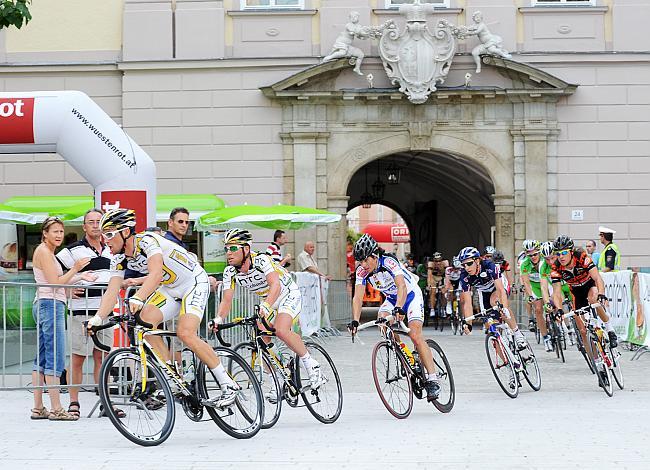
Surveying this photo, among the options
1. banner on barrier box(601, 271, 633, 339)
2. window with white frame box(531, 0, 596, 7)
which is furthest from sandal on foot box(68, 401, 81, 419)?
window with white frame box(531, 0, 596, 7)

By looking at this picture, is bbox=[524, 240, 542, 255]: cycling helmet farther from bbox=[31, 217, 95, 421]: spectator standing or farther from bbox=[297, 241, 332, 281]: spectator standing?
bbox=[31, 217, 95, 421]: spectator standing

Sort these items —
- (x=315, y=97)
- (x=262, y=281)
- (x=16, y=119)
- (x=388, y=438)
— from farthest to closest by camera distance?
(x=315, y=97), (x=16, y=119), (x=262, y=281), (x=388, y=438)

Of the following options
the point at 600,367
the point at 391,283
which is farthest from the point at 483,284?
the point at 391,283

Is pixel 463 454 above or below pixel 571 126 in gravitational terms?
below

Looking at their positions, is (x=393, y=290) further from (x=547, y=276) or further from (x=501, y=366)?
(x=547, y=276)

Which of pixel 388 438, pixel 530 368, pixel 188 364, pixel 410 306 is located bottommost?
pixel 388 438

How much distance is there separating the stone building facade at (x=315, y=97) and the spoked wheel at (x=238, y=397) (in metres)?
15.2

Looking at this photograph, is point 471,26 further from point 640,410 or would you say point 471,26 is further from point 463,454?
point 463,454

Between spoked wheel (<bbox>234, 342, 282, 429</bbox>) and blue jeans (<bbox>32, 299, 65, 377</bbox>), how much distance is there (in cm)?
176

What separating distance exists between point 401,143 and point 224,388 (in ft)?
53.2

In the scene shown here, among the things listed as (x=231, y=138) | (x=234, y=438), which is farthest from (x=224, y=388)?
(x=231, y=138)

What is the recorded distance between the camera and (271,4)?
25.1 m

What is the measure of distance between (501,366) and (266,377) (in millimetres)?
3525

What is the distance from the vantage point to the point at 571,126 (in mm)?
25078
